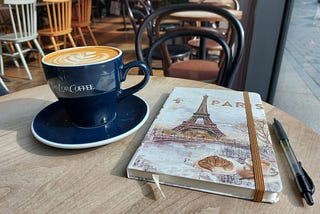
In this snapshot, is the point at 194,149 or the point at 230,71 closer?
the point at 194,149

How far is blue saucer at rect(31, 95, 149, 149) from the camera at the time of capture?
0.38 m

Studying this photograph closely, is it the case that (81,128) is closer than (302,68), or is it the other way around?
(81,128)

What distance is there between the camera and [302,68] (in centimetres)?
152

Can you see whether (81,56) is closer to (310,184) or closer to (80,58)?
(80,58)

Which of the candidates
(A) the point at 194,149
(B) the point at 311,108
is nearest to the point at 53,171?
(A) the point at 194,149

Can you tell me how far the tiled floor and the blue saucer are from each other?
115 cm

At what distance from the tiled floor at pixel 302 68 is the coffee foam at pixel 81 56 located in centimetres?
121

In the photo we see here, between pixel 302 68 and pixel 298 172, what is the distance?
4.62 feet

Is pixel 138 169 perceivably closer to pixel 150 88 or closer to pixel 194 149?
pixel 194 149

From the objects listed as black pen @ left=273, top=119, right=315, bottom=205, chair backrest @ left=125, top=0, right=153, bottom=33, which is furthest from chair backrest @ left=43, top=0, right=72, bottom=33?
black pen @ left=273, top=119, right=315, bottom=205

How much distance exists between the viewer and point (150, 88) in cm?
59

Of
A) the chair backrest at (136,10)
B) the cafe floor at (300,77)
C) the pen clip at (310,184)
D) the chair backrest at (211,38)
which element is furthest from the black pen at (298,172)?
the chair backrest at (136,10)

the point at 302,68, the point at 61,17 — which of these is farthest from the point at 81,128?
the point at 61,17

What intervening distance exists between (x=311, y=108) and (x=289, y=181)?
128 centimetres
